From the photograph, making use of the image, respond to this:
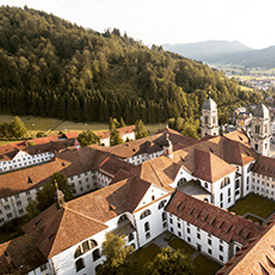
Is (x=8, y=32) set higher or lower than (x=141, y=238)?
higher

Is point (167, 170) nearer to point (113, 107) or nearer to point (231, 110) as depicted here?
Answer: point (113, 107)

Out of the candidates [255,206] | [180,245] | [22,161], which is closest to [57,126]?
[22,161]

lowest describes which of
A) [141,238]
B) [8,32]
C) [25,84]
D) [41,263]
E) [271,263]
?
[141,238]

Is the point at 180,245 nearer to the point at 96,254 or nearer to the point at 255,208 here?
the point at 96,254

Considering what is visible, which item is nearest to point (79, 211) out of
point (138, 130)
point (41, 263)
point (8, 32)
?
point (41, 263)

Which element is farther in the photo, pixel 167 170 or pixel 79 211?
pixel 167 170

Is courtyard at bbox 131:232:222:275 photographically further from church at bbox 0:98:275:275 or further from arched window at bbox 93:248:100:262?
arched window at bbox 93:248:100:262
